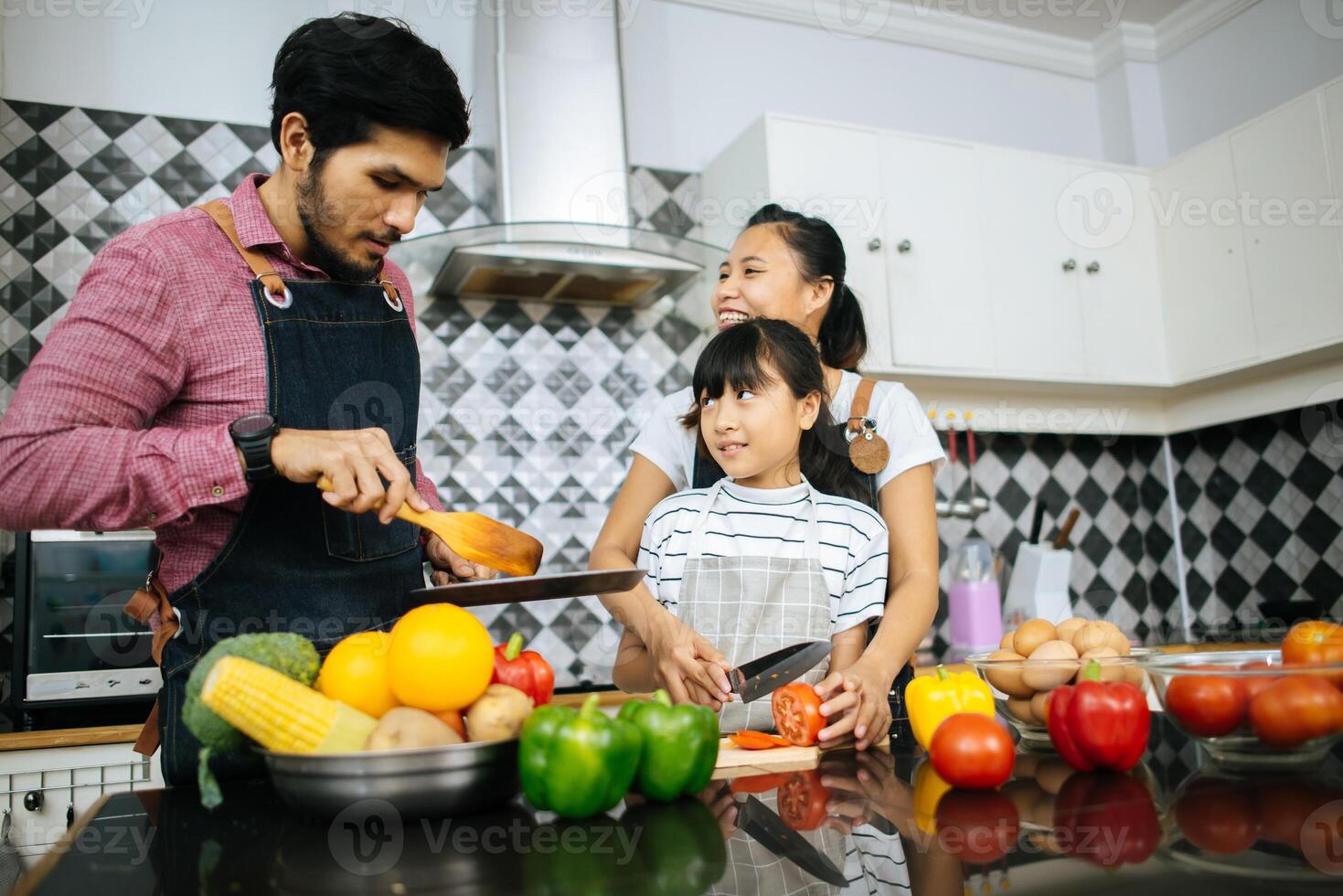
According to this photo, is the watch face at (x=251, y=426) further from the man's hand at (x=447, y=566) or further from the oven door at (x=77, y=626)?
the oven door at (x=77, y=626)

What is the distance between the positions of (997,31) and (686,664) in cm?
292

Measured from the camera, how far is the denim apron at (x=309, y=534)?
107cm

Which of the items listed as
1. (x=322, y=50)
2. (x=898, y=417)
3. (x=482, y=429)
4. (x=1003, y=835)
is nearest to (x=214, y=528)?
(x=322, y=50)

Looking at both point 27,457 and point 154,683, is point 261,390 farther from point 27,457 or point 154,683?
point 154,683

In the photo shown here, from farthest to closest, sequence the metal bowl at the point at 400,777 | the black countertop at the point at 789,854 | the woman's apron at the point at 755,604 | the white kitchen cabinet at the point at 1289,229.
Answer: the white kitchen cabinet at the point at 1289,229 → the woman's apron at the point at 755,604 → the metal bowl at the point at 400,777 → the black countertop at the point at 789,854

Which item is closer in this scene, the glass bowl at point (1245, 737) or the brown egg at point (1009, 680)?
the glass bowl at point (1245, 737)

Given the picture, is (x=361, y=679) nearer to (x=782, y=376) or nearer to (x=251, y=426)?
(x=251, y=426)

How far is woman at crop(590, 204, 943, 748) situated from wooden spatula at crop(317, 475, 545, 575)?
A: 0.31 m

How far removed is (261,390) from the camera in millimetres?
1124

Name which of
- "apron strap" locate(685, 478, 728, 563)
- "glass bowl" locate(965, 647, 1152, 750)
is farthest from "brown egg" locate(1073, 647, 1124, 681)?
Result: "apron strap" locate(685, 478, 728, 563)

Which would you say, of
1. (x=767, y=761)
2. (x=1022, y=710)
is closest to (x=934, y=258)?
(x=1022, y=710)

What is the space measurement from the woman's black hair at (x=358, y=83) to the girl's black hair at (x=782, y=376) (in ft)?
1.78

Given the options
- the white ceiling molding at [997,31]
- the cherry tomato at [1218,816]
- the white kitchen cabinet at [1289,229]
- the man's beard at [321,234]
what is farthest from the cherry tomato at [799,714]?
the white ceiling molding at [997,31]

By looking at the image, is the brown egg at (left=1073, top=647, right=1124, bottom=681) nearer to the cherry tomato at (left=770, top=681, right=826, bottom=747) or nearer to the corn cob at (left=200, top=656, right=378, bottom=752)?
the cherry tomato at (left=770, top=681, right=826, bottom=747)
